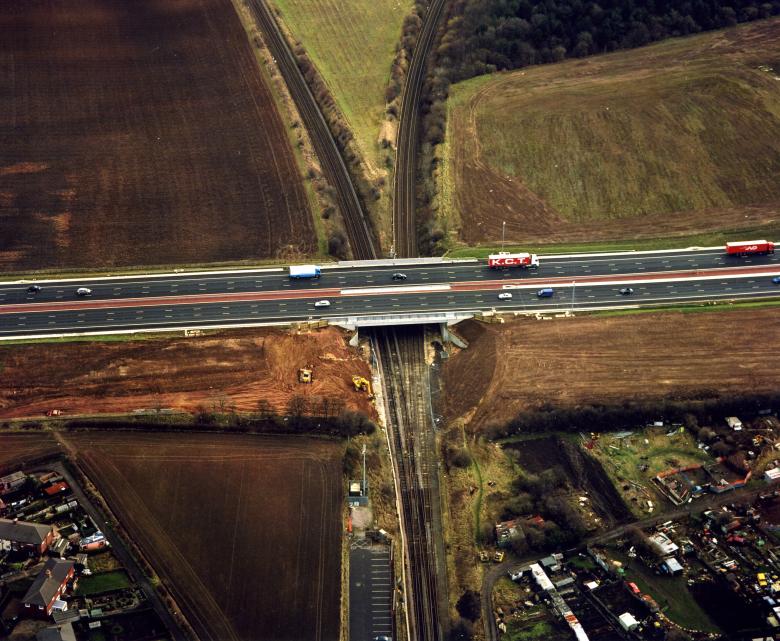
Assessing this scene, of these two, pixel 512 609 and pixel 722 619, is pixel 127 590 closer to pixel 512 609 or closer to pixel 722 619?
pixel 512 609

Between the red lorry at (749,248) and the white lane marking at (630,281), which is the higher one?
the red lorry at (749,248)

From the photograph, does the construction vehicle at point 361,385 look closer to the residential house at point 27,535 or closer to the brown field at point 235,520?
the brown field at point 235,520

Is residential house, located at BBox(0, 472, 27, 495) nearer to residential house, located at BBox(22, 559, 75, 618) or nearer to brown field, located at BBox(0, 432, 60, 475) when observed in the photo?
brown field, located at BBox(0, 432, 60, 475)

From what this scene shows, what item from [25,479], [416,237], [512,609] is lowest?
[512,609]

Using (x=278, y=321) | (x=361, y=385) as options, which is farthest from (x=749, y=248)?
(x=278, y=321)

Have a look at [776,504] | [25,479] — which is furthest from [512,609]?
[25,479]

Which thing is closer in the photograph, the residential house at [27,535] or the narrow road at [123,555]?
the narrow road at [123,555]

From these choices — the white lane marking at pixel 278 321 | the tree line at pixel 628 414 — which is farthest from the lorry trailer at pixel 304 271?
the tree line at pixel 628 414

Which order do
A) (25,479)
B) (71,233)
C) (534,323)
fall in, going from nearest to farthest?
1. (25,479)
2. (534,323)
3. (71,233)
